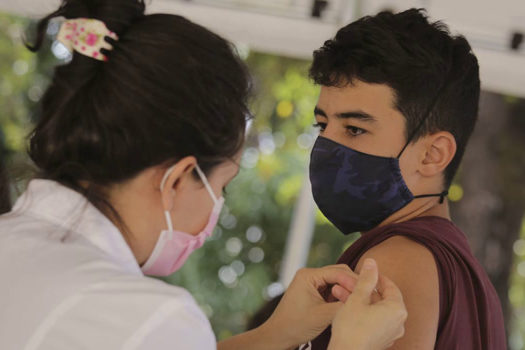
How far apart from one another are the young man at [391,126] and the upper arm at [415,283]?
0.08m

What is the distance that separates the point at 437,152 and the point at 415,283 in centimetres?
36

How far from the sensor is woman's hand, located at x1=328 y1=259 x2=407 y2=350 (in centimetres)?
116

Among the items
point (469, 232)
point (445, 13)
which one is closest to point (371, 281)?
point (445, 13)

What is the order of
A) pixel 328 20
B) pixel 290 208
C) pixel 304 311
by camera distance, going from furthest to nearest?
pixel 290 208 < pixel 328 20 < pixel 304 311

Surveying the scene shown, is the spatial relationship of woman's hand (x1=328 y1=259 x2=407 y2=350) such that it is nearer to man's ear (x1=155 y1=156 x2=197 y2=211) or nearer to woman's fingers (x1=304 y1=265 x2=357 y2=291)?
woman's fingers (x1=304 y1=265 x2=357 y2=291)

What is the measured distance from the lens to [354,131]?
1523 mm

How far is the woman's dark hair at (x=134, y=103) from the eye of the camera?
3.80 feet

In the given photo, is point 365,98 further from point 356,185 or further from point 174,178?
point 174,178

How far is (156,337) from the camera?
1.05m

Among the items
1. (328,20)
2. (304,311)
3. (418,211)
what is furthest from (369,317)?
(328,20)

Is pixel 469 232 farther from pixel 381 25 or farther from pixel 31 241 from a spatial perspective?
pixel 31 241

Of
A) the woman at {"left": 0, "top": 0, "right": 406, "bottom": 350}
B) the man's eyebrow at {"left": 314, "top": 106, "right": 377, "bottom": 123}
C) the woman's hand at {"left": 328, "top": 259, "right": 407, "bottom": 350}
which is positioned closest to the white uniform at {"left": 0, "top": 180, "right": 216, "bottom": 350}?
the woman at {"left": 0, "top": 0, "right": 406, "bottom": 350}

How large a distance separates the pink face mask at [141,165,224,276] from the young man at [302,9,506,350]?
11.4 inches

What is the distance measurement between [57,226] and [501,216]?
3.16 m
